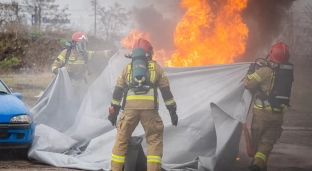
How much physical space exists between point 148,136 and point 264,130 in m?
1.90

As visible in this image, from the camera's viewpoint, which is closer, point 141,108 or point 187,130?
point 141,108

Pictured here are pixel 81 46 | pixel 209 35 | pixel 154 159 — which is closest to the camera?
pixel 154 159

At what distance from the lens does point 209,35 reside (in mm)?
8922

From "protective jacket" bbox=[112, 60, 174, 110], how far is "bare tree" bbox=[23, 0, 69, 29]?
19.3 m

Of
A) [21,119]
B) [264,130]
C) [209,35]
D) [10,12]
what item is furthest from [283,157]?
[10,12]

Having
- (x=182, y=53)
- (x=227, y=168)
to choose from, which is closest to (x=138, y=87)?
(x=227, y=168)

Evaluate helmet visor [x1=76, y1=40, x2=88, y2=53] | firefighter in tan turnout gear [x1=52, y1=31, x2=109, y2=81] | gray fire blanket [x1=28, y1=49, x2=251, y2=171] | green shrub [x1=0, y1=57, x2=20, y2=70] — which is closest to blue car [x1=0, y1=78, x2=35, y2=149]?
gray fire blanket [x1=28, y1=49, x2=251, y2=171]

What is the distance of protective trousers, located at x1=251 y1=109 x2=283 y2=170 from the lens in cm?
740

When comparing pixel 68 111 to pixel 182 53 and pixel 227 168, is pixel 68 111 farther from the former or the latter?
pixel 227 168

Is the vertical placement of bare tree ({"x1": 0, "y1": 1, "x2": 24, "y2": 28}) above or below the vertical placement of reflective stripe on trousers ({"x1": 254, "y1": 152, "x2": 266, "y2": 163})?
above

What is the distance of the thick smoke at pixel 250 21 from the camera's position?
10.8 metres

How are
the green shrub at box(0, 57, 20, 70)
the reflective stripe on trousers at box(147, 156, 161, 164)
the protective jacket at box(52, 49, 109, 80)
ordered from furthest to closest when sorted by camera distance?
the green shrub at box(0, 57, 20, 70) < the protective jacket at box(52, 49, 109, 80) < the reflective stripe on trousers at box(147, 156, 161, 164)

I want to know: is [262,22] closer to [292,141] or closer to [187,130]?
[292,141]

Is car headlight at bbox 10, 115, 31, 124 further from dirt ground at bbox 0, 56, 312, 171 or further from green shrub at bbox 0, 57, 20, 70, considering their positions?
green shrub at bbox 0, 57, 20, 70
